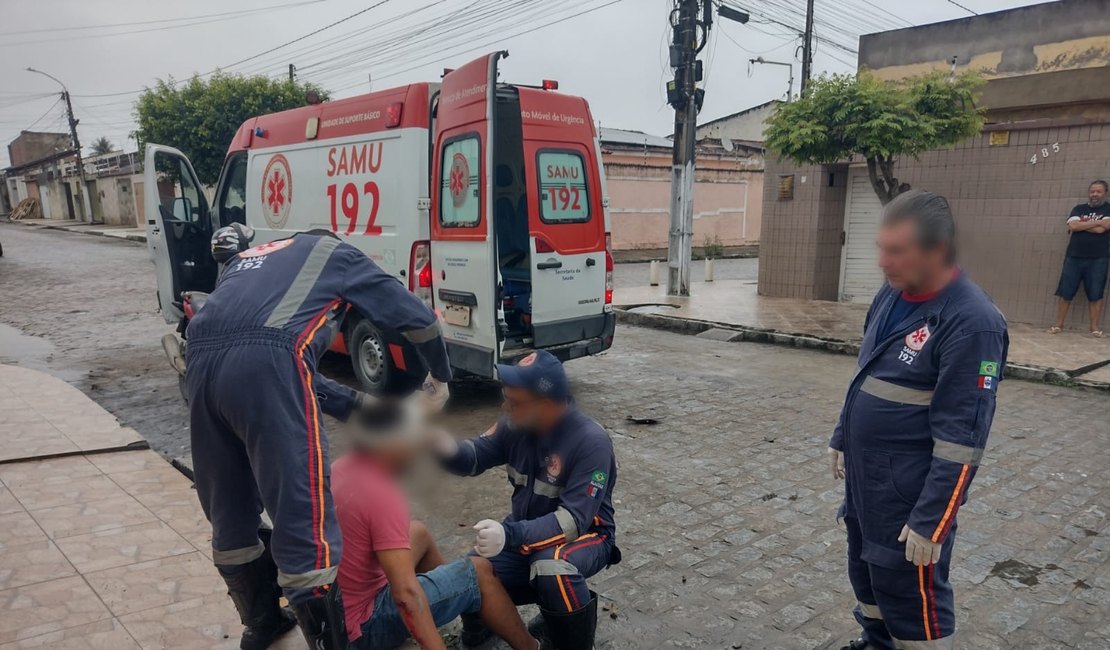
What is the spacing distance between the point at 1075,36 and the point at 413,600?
1304 cm

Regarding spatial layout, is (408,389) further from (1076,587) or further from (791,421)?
(791,421)

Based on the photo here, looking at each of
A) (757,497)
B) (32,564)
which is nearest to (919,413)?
(757,497)

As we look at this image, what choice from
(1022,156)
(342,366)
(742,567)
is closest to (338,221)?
(342,366)

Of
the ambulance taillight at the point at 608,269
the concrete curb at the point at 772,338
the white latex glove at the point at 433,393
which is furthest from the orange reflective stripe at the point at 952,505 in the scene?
the concrete curb at the point at 772,338

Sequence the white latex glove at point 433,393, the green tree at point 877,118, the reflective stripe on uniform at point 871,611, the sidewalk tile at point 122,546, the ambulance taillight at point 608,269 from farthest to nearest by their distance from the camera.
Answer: the green tree at point 877,118 → the ambulance taillight at point 608,269 → the sidewalk tile at point 122,546 → the white latex glove at point 433,393 → the reflective stripe on uniform at point 871,611

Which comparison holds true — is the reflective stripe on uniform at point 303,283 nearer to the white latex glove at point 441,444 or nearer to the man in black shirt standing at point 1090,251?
the white latex glove at point 441,444

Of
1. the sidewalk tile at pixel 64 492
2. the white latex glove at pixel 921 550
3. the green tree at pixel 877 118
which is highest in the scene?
the green tree at pixel 877 118

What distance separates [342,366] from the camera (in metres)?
7.69

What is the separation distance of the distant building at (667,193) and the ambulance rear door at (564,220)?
14.4 m

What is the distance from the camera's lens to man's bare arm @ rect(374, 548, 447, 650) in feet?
7.58

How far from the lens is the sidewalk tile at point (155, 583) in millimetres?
3066

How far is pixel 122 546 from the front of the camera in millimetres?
3543

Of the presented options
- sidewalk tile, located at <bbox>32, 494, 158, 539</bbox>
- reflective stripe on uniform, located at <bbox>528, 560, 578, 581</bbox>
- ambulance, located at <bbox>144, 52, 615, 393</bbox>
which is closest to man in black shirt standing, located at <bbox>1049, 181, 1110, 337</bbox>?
ambulance, located at <bbox>144, 52, 615, 393</bbox>

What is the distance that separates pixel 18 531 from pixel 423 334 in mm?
2680
